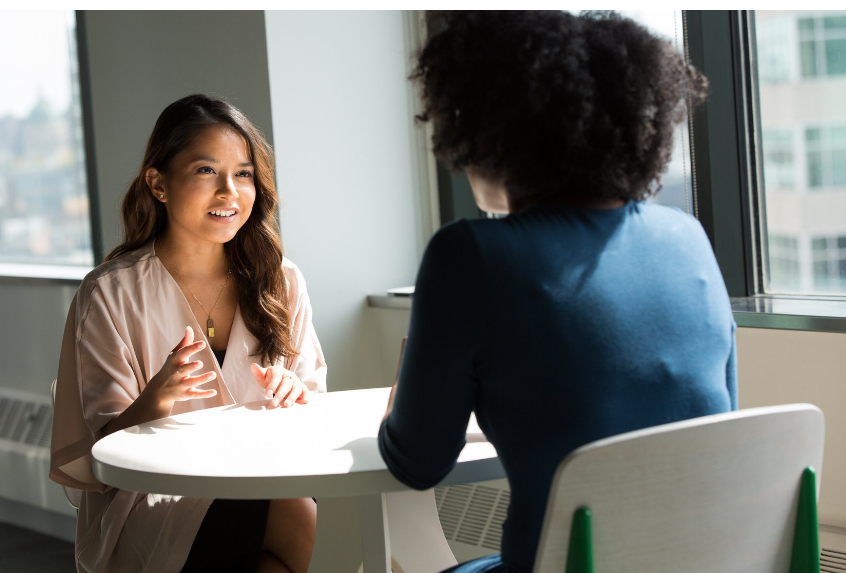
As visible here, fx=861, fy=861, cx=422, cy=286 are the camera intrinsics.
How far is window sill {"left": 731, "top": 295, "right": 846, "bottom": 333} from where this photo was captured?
1786mm

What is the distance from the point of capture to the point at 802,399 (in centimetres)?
183

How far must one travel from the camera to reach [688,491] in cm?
93

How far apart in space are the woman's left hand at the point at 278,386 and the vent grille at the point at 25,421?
2378 millimetres

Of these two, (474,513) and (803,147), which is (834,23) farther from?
(474,513)

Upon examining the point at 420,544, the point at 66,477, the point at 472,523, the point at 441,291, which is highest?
the point at 441,291

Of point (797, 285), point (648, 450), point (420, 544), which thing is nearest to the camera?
point (648, 450)

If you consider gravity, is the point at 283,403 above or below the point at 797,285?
below

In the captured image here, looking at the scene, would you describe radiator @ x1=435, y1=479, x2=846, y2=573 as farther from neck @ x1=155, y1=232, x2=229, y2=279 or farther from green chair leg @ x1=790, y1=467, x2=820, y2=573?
green chair leg @ x1=790, y1=467, x2=820, y2=573

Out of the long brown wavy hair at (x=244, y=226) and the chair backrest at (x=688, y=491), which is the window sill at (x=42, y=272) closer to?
the long brown wavy hair at (x=244, y=226)

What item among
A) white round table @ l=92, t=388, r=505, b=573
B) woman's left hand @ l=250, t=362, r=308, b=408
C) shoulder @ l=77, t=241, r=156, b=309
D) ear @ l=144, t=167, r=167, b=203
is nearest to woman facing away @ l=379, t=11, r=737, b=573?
white round table @ l=92, t=388, r=505, b=573
